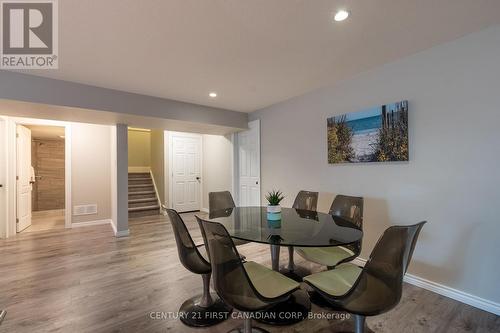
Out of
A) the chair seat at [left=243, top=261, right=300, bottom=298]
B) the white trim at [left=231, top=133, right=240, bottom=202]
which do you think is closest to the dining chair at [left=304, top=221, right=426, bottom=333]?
the chair seat at [left=243, top=261, right=300, bottom=298]

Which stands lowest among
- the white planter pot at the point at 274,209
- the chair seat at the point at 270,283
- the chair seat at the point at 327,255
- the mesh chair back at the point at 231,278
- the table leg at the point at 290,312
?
the table leg at the point at 290,312

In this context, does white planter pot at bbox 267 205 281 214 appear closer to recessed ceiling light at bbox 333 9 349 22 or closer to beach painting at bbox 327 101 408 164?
beach painting at bbox 327 101 408 164

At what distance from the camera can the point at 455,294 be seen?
2082 millimetres

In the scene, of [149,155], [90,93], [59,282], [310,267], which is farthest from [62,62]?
[149,155]

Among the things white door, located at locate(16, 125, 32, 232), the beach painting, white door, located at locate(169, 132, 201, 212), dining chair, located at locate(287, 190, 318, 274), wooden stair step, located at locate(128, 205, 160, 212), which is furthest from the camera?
white door, located at locate(169, 132, 201, 212)

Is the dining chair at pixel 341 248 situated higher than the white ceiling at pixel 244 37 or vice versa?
the white ceiling at pixel 244 37

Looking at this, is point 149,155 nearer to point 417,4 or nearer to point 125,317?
point 125,317

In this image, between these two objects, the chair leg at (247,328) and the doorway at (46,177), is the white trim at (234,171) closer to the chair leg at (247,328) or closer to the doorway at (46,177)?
the chair leg at (247,328)

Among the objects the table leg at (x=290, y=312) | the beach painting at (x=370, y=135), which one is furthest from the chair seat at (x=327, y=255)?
the beach painting at (x=370, y=135)

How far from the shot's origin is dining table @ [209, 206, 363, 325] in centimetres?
157

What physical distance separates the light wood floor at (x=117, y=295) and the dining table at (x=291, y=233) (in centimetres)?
15

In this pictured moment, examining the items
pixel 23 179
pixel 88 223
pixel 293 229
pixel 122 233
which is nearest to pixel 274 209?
pixel 293 229

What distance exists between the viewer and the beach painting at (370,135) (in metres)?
2.42

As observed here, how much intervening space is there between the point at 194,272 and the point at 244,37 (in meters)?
2.05
